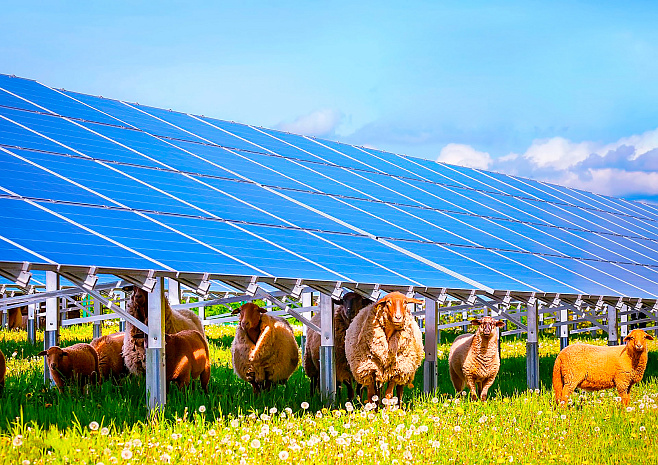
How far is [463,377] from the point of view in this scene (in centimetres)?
1442

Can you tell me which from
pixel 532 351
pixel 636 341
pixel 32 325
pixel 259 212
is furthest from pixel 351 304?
pixel 32 325

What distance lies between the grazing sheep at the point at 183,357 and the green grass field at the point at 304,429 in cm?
41

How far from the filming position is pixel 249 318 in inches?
524

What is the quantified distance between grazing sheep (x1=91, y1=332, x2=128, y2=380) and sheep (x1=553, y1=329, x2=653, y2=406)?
291 inches

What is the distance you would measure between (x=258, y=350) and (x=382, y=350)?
232cm

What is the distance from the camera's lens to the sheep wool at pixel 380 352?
1214 cm

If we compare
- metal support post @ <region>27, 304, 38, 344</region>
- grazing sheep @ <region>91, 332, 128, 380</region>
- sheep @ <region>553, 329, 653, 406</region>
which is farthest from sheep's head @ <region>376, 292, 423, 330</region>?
metal support post @ <region>27, 304, 38, 344</region>

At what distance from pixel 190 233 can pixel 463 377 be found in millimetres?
5586

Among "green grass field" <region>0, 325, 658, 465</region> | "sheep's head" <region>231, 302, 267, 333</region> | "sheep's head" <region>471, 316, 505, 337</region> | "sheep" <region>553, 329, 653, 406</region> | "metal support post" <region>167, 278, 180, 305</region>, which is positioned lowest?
"green grass field" <region>0, 325, 658, 465</region>

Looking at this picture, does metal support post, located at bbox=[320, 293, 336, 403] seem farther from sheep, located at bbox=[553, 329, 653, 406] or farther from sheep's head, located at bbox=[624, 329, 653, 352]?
sheep's head, located at bbox=[624, 329, 653, 352]

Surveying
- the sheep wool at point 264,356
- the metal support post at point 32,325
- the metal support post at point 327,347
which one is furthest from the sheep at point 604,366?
the metal support post at point 32,325

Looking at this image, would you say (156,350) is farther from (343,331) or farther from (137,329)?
(343,331)

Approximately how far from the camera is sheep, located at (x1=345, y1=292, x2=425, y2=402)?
1212cm

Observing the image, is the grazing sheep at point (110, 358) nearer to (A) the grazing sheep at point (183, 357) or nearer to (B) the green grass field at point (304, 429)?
(B) the green grass field at point (304, 429)
